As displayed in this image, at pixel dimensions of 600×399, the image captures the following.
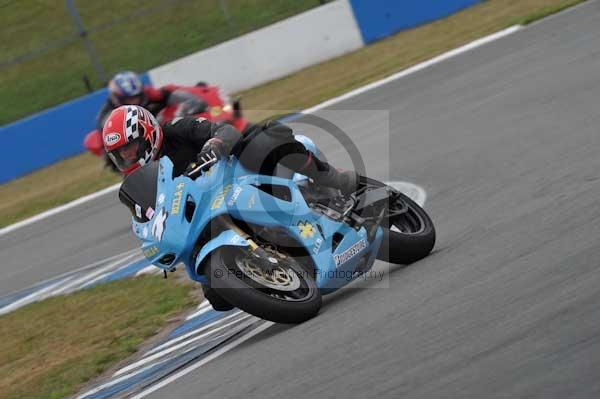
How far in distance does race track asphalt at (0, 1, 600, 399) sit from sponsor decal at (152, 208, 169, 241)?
2.66ft

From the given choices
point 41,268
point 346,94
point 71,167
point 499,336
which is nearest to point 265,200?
point 499,336

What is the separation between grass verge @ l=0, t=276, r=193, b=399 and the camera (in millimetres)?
7461

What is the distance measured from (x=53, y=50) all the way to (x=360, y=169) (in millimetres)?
11750

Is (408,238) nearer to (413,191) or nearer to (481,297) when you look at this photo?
(481,297)

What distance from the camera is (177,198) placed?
6.08 metres

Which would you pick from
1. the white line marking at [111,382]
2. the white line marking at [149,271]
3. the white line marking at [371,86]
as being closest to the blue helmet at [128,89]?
the white line marking at [371,86]

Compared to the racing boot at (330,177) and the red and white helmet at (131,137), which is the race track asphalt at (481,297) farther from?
the red and white helmet at (131,137)

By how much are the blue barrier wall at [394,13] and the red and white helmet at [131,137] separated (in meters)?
13.5

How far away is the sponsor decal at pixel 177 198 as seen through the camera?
6062 mm

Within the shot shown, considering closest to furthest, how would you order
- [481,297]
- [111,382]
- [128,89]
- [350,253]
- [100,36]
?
[481,297] → [350,253] → [111,382] → [128,89] → [100,36]

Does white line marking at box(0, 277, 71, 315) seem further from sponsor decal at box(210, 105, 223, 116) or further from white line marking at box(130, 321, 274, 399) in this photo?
white line marking at box(130, 321, 274, 399)

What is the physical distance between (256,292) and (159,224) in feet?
2.42

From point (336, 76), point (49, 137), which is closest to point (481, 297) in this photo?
point (336, 76)

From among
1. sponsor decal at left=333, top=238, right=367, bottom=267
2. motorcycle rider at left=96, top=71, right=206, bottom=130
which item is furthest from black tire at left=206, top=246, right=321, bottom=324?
motorcycle rider at left=96, top=71, right=206, bottom=130
